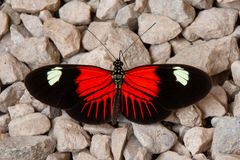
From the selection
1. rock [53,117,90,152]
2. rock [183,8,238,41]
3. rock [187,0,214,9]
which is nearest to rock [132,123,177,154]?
rock [53,117,90,152]

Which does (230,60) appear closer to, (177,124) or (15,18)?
(177,124)

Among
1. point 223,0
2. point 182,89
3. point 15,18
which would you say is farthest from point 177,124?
point 15,18

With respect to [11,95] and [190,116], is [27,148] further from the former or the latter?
[190,116]

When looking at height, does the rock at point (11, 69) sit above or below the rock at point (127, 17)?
below

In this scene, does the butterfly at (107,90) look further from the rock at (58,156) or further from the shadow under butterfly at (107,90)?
the rock at (58,156)

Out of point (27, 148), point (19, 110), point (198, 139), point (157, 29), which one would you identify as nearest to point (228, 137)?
point (198, 139)

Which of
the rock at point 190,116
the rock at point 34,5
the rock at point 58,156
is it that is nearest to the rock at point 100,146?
the rock at point 58,156

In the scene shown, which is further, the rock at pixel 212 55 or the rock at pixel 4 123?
the rock at pixel 4 123
